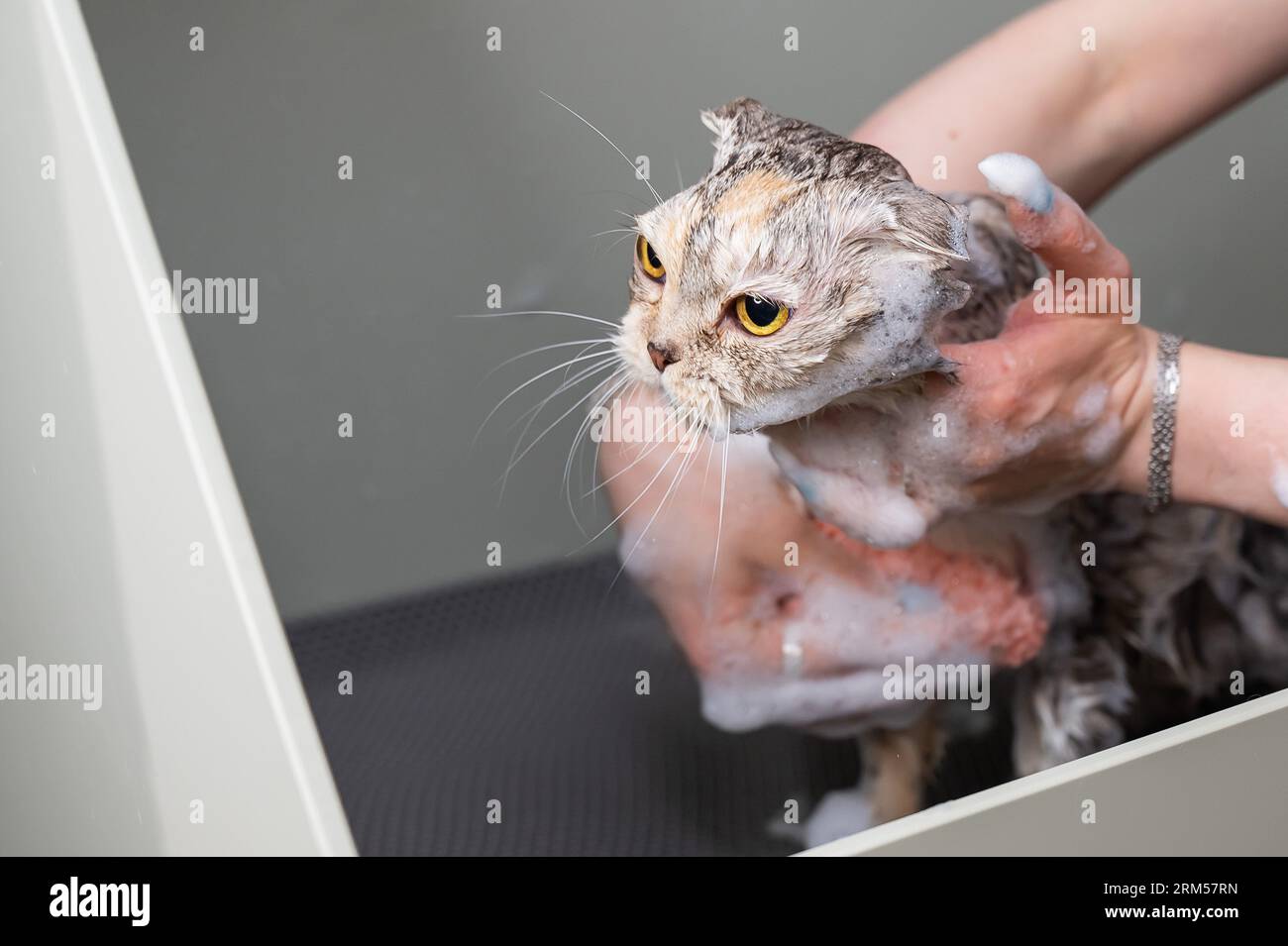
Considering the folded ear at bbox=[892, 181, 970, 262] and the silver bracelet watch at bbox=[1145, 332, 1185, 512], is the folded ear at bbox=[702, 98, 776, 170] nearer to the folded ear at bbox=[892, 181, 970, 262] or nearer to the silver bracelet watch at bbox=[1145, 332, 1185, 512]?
the folded ear at bbox=[892, 181, 970, 262]

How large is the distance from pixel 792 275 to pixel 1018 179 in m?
0.12

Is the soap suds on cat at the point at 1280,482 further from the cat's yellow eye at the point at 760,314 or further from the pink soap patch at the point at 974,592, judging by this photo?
the cat's yellow eye at the point at 760,314

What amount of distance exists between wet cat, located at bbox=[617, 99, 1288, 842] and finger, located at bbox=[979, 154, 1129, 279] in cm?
3

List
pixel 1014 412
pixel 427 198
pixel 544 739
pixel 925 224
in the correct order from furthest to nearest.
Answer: pixel 427 198 < pixel 544 739 < pixel 1014 412 < pixel 925 224

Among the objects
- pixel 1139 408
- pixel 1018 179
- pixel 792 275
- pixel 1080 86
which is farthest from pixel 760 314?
pixel 1080 86

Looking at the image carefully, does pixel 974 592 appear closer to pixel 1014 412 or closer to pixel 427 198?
pixel 1014 412

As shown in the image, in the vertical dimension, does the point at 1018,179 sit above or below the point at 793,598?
above

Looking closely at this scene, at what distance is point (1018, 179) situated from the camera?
1.55 feet

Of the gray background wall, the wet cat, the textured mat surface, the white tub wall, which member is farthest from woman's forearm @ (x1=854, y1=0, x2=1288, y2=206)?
the white tub wall

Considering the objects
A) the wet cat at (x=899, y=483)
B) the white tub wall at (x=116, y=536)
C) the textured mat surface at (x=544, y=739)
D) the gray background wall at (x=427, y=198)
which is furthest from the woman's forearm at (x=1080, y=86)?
the white tub wall at (x=116, y=536)

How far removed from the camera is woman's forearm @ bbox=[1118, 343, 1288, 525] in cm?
56

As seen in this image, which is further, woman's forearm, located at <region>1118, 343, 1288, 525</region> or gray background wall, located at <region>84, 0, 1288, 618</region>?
gray background wall, located at <region>84, 0, 1288, 618</region>

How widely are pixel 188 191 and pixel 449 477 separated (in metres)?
0.24

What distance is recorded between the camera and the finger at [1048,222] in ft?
1.55
